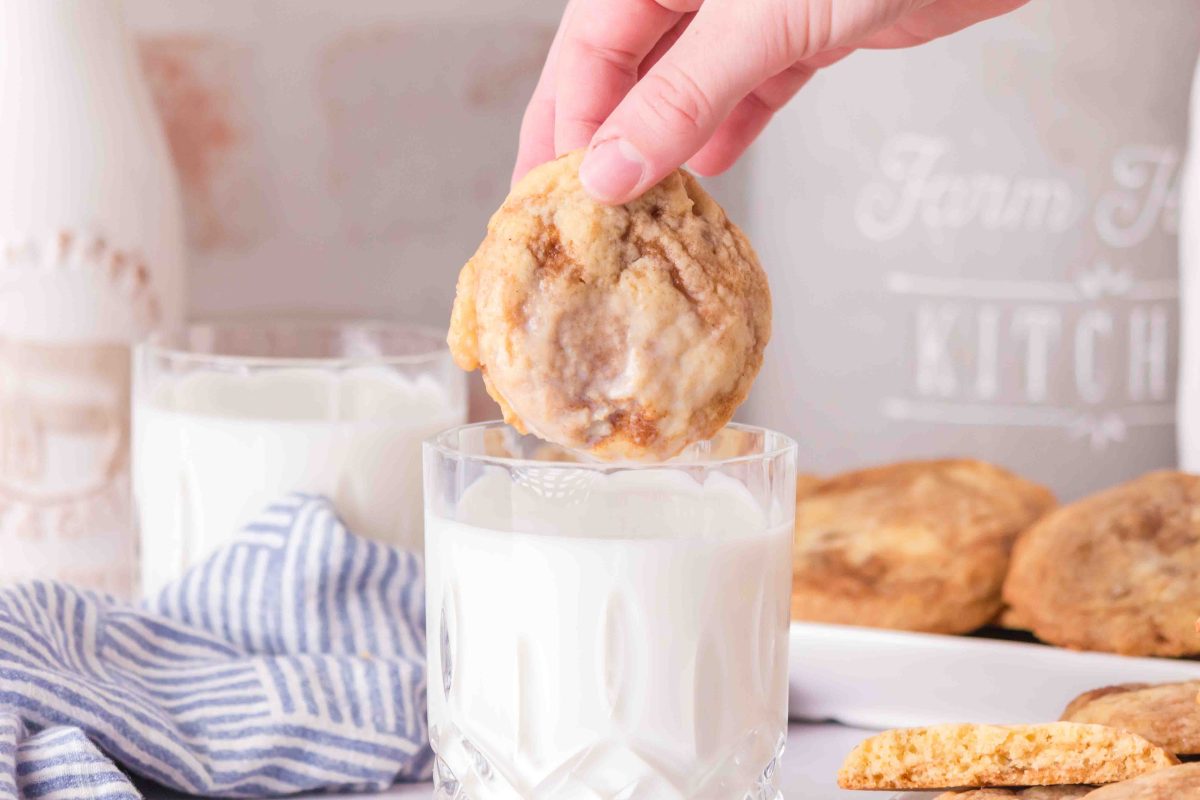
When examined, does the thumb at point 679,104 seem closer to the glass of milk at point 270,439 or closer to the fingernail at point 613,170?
the fingernail at point 613,170

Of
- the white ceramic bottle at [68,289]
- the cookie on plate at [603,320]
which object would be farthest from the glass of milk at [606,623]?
the white ceramic bottle at [68,289]

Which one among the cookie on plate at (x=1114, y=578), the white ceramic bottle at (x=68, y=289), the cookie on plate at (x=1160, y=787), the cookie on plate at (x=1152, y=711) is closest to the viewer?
the cookie on plate at (x=1160, y=787)

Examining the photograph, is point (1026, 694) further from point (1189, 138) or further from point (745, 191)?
point (745, 191)

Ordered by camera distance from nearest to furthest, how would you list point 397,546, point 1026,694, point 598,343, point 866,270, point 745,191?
point 598,343, point 1026,694, point 397,546, point 866,270, point 745,191

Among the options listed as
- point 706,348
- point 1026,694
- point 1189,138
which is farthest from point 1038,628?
point 1189,138

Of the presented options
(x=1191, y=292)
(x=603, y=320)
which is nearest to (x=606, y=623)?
(x=603, y=320)

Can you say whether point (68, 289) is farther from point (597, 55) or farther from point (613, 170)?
point (613, 170)

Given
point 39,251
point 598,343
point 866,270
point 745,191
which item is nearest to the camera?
point 598,343
